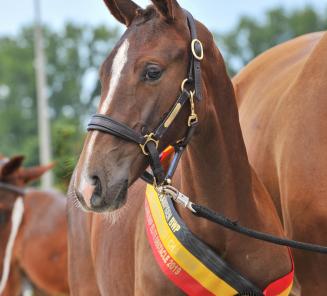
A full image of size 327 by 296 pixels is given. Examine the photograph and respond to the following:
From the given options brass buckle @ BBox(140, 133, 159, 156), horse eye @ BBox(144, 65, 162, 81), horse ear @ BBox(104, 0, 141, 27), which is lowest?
brass buckle @ BBox(140, 133, 159, 156)

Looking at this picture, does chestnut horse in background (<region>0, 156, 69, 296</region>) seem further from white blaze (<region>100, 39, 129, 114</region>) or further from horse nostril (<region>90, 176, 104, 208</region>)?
horse nostril (<region>90, 176, 104, 208</region>)

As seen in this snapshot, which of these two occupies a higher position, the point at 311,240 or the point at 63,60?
the point at 311,240

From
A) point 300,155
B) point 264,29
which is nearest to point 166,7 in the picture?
point 300,155

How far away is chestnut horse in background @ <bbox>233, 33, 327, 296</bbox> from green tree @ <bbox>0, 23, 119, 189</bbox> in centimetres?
Result: 3511

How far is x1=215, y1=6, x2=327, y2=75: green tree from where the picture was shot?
34331mm

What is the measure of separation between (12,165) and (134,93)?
4.63 metres

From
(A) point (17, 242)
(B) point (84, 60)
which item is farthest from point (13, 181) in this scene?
(B) point (84, 60)

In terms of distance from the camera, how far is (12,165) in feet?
26.2

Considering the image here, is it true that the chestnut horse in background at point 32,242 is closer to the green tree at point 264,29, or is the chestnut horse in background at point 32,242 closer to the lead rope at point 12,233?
the lead rope at point 12,233

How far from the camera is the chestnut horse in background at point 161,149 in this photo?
138 inches

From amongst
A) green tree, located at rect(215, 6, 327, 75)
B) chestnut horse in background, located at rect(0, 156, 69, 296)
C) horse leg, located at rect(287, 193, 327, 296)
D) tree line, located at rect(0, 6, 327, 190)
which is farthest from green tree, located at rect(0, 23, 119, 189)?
horse leg, located at rect(287, 193, 327, 296)

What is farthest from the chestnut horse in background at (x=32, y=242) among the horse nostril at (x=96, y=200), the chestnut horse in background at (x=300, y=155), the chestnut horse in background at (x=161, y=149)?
the horse nostril at (x=96, y=200)

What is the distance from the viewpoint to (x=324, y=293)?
173 inches

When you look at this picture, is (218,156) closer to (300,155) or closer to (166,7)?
(300,155)
